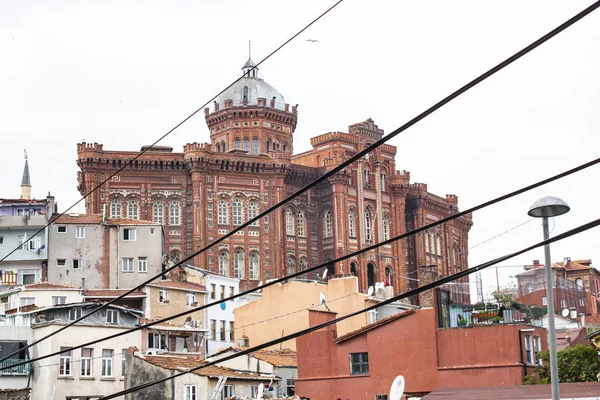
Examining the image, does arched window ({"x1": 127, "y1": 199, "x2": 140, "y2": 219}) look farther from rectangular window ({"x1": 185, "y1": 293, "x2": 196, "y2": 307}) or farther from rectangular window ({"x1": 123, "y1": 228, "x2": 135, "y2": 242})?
rectangular window ({"x1": 185, "y1": 293, "x2": 196, "y2": 307})

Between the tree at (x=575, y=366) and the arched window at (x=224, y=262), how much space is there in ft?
149

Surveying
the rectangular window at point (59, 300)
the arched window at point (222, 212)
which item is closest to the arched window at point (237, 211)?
the arched window at point (222, 212)

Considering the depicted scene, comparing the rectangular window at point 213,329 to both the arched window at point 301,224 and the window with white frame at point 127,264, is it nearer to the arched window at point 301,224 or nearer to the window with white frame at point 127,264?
the window with white frame at point 127,264

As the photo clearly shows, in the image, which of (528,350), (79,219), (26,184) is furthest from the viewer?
(26,184)

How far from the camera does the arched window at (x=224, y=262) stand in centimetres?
7256

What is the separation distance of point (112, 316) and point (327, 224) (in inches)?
1402

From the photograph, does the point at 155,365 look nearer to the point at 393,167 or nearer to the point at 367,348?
the point at 367,348

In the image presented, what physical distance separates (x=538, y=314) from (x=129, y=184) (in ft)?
131

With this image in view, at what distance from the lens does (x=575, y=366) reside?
28.3 meters

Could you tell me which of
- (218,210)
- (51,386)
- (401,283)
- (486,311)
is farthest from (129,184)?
(486,311)

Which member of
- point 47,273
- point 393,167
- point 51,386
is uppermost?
point 393,167

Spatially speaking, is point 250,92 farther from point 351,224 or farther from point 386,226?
point 386,226

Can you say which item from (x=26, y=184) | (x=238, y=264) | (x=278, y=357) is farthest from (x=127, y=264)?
(x=26, y=184)

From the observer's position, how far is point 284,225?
76188 millimetres
